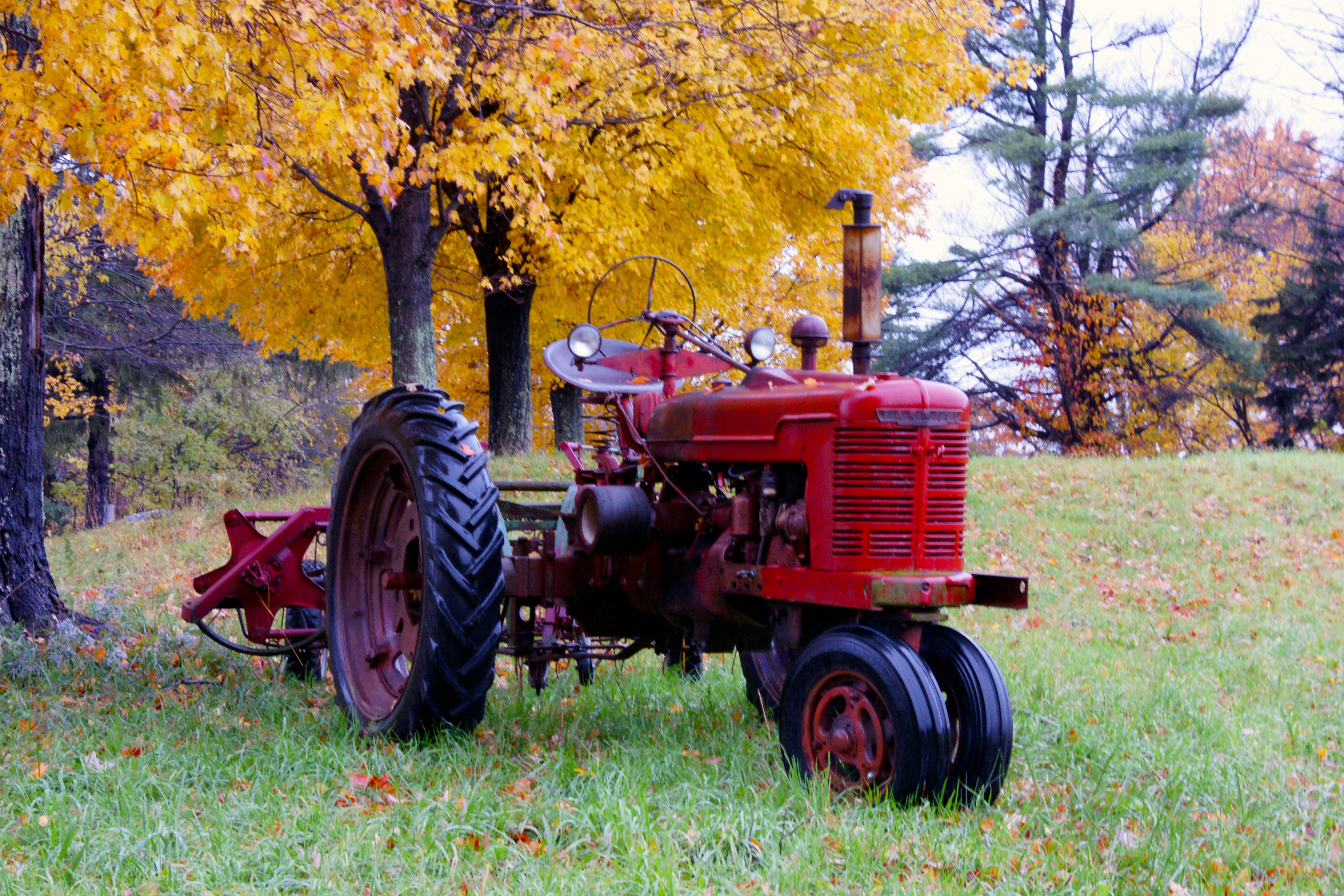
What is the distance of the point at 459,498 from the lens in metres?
4.25

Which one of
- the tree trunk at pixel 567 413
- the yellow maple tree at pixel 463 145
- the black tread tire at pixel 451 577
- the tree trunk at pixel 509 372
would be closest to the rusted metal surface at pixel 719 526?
the black tread tire at pixel 451 577

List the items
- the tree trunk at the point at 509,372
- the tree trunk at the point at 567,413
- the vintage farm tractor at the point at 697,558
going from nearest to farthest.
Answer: the vintage farm tractor at the point at 697,558 → the tree trunk at the point at 509,372 → the tree trunk at the point at 567,413

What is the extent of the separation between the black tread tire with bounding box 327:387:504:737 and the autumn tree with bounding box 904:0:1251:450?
1617 cm

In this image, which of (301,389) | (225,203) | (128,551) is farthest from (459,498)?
(301,389)

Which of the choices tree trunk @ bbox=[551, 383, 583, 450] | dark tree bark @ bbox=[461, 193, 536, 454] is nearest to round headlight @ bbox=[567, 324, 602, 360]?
dark tree bark @ bbox=[461, 193, 536, 454]

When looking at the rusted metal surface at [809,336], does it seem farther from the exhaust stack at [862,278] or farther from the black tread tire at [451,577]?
the black tread tire at [451,577]

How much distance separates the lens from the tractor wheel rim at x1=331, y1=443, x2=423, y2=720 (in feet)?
15.6

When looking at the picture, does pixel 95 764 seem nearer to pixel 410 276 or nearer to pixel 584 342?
pixel 584 342

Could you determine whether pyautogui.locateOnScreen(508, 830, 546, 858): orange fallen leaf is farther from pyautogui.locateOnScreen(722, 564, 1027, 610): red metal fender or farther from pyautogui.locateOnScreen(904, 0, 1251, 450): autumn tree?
pyautogui.locateOnScreen(904, 0, 1251, 450): autumn tree

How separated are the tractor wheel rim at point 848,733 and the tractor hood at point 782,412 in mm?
767

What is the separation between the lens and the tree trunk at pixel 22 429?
20.3ft

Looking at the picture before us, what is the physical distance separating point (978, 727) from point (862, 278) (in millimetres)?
1637

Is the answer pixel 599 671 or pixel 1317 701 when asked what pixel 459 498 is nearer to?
pixel 599 671

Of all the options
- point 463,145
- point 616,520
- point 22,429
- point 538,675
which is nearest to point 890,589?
point 616,520
